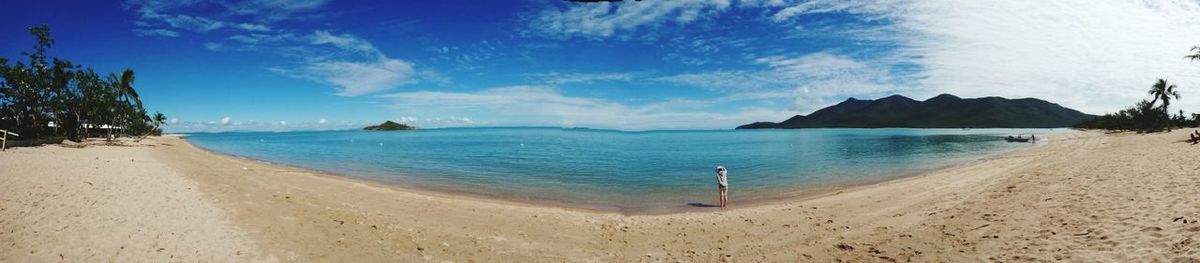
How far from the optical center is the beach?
9477 mm

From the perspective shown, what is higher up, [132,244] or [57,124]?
[57,124]

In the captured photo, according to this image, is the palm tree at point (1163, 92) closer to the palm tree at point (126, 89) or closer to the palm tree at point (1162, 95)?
the palm tree at point (1162, 95)

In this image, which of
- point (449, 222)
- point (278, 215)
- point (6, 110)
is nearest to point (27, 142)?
point (6, 110)

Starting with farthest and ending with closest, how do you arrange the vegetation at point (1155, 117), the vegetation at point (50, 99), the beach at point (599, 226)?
the vegetation at point (1155, 117) → the vegetation at point (50, 99) → the beach at point (599, 226)

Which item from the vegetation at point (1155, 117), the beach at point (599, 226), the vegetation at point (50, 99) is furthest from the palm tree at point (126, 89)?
the vegetation at point (1155, 117)

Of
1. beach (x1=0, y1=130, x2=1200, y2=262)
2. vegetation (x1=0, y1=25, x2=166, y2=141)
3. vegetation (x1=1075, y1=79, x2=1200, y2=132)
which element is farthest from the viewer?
vegetation (x1=1075, y1=79, x2=1200, y2=132)

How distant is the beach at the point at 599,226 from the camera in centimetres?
948

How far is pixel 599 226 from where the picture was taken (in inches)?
575

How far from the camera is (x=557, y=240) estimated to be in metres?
12.6

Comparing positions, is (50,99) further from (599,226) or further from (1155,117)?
(1155,117)

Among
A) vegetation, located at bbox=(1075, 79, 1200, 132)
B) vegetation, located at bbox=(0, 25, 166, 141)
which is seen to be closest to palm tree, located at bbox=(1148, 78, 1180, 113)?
vegetation, located at bbox=(1075, 79, 1200, 132)

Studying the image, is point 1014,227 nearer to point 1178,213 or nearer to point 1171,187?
point 1178,213

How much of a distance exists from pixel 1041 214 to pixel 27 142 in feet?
211

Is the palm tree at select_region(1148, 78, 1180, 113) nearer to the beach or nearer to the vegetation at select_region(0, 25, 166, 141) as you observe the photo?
the beach
